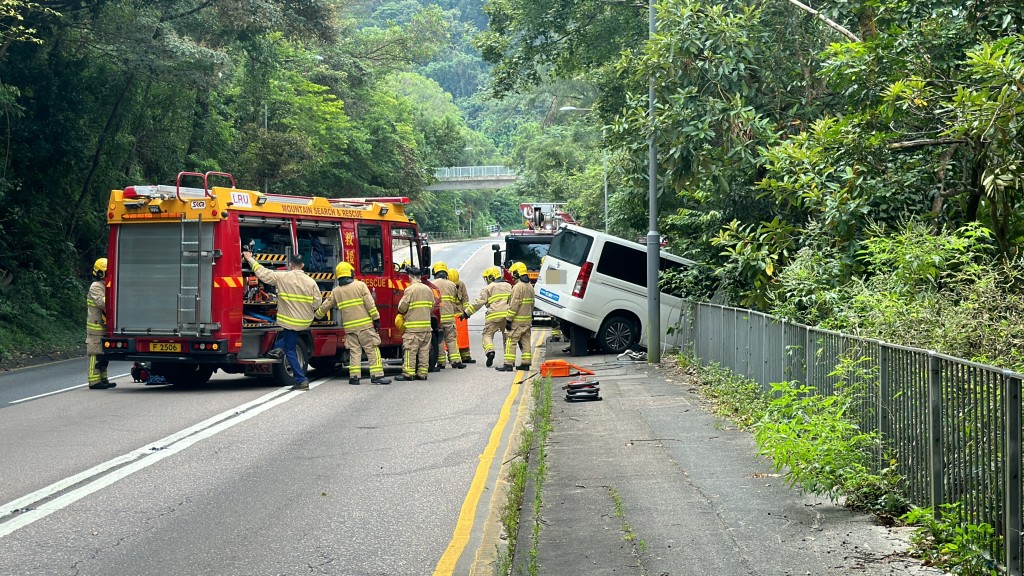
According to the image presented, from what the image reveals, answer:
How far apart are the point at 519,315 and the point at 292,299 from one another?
4.38 metres

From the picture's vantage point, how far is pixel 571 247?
22.1m

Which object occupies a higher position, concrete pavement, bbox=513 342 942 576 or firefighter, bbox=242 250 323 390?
firefighter, bbox=242 250 323 390

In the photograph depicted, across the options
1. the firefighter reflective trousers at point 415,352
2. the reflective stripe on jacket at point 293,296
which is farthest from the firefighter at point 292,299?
the firefighter reflective trousers at point 415,352

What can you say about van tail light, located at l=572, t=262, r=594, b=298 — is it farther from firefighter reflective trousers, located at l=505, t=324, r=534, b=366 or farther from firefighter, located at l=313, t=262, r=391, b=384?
firefighter, located at l=313, t=262, r=391, b=384

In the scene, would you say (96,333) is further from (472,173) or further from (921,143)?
(472,173)

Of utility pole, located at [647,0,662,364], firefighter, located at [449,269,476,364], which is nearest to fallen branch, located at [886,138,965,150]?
utility pole, located at [647,0,662,364]

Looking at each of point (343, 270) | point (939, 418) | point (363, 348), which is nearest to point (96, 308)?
point (343, 270)

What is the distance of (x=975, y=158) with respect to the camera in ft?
34.9

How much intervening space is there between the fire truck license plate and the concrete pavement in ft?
21.1

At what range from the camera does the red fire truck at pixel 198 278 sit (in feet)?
50.5

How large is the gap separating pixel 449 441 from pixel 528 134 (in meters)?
92.9

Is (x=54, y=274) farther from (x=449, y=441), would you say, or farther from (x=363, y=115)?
(x=363, y=115)

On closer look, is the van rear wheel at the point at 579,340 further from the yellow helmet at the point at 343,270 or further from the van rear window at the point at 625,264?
the yellow helmet at the point at 343,270

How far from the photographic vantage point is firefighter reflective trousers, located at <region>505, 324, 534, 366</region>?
736 inches
